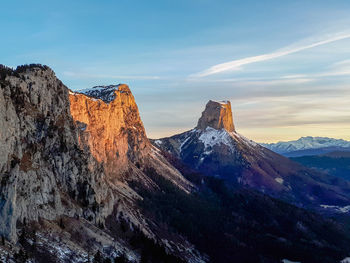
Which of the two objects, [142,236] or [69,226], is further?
[142,236]

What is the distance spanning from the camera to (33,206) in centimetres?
12138

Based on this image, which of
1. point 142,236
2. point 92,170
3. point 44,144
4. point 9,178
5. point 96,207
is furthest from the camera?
point 142,236

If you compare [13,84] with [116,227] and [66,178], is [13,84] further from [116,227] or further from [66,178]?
[116,227]

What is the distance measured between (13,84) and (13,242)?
55.2 m

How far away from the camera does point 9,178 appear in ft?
365

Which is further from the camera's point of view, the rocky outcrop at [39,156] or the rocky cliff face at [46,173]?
the rocky cliff face at [46,173]

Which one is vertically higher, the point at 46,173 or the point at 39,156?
the point at 39,156

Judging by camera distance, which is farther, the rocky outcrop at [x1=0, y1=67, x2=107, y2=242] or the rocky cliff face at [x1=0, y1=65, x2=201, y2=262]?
the rocky cliff face at [x1=0, y1=65, x2=201, y2=262]

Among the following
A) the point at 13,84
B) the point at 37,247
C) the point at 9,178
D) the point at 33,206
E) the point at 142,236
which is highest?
the point at 13,84

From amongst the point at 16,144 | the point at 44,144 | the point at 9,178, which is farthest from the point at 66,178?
the point at 9,178

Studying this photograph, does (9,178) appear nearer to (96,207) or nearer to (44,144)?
(44,144)

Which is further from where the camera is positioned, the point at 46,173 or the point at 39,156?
the point at 39,156

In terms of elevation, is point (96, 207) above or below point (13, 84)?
below

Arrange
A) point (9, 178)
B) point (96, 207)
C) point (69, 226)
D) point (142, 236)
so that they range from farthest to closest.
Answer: point (142, 236)
point (96, 207)
point (69, 226)
point (9, 178)
